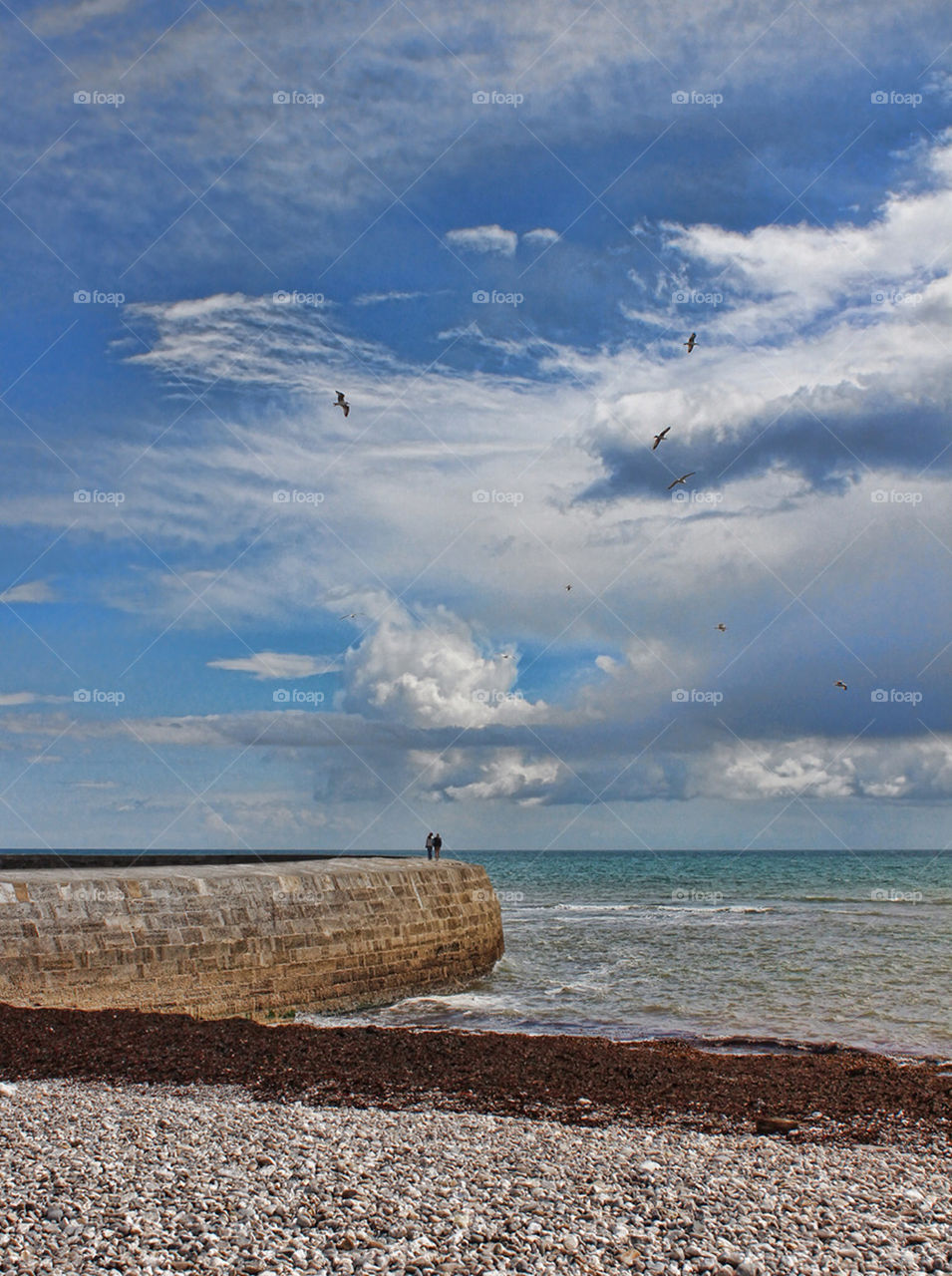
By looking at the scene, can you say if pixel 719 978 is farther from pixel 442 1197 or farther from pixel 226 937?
pixel 442 1197

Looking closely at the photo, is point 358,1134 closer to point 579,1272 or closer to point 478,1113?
point 478,1113

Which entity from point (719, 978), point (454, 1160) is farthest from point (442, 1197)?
point (719, 978)

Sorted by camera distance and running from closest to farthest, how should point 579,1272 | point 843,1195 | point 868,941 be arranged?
point 579,1272 → point 843,1195 → point 868,941

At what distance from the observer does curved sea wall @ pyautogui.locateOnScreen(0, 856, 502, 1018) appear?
13.2 meters

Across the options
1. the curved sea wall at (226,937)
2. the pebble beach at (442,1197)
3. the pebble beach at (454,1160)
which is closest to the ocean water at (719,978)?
the curved sea wall at (226,937)

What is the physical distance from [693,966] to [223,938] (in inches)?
470

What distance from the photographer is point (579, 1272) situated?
5.02m

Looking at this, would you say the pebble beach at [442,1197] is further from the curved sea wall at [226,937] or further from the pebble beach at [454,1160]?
the curved sea wall at [226,937]

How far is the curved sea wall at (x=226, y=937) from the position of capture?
13.2 m

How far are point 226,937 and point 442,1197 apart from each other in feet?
32.2

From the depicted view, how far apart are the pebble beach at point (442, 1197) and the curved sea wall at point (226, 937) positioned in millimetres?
5418

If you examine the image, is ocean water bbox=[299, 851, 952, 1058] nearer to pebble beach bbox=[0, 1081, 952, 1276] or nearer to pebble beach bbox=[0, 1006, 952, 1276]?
pebble beach bbox=[0, 1006, 952, 1276]

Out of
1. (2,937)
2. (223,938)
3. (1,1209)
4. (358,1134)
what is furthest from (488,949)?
(1,1209)

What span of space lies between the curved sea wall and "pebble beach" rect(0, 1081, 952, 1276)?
5.42 m
